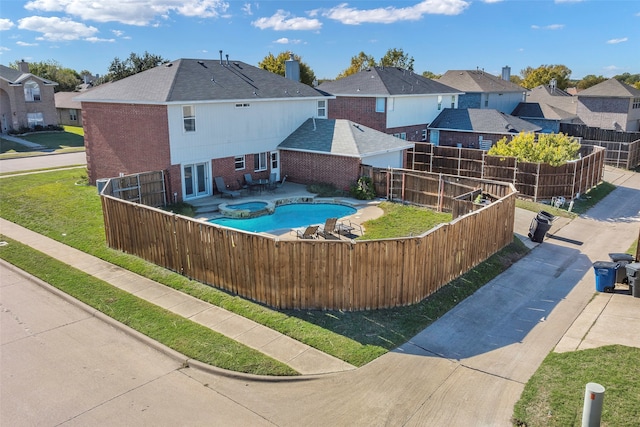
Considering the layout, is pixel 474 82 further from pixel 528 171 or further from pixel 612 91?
pixel 528 171

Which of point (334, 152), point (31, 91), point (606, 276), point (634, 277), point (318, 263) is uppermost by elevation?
point (31, 91)

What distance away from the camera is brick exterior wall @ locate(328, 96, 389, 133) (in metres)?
36.6

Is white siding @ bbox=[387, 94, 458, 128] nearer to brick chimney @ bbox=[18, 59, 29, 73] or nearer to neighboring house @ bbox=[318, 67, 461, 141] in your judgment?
neighboring house @ bbox=[318, 67, 461, 141]

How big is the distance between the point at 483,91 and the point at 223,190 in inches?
1203

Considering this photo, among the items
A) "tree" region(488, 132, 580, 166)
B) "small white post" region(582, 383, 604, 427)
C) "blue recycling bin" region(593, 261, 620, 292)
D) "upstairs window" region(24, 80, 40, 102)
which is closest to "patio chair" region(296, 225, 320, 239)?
"blue recycling bin" region(593, 261, 620, 292)

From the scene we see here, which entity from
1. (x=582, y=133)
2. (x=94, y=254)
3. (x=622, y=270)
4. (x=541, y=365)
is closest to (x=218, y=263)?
(x=94, y=254)

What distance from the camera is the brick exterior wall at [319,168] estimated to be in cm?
2617

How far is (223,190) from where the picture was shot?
83.4ft

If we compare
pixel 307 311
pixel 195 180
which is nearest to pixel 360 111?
pixel 195 180

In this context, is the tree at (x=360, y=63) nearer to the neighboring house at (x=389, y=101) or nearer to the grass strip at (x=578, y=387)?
the neighboring house at (x=389, y=101)

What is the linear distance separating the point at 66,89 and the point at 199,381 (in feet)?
282

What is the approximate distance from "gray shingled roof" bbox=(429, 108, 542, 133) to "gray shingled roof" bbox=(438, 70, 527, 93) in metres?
7.45

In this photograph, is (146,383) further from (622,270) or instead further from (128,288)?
(622,270)

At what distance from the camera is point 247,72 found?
29734mm
